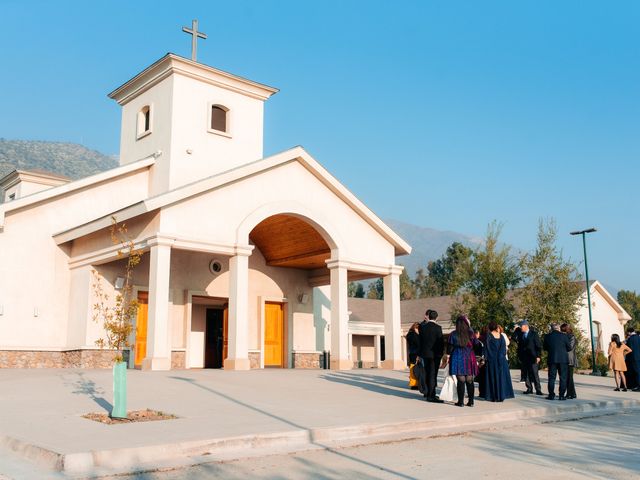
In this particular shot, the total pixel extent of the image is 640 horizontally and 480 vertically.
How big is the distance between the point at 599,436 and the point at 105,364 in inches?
567

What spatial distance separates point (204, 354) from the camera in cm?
2309

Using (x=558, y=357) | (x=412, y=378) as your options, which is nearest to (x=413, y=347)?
(x=412, y=378)

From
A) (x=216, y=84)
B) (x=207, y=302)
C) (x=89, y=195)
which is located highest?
(x=216, y=84)

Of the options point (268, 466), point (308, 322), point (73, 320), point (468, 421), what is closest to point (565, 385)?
point (468, 421)

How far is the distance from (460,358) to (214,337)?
1328cm

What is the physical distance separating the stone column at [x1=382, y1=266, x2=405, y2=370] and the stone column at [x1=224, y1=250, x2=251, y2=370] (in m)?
5.58

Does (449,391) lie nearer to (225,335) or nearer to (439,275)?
(225,335)

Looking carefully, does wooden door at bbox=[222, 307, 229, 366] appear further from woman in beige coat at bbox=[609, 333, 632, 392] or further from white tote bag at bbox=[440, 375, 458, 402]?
woman in beige coat at bbox=[609, 333, 632, 392]

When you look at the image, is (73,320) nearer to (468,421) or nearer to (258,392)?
(258,392)

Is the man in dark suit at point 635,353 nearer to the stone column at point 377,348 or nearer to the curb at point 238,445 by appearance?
the curb at point 238,445

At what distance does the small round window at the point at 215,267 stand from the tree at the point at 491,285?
1356cm

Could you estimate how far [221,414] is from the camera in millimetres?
10031

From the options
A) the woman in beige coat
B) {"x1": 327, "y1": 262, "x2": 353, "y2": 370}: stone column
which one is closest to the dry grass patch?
{"x1": 327, "y1": 262, "x2": 353, "y2": 370}: stone column

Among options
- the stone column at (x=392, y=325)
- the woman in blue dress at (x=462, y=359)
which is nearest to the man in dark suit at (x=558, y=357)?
the woman in blue dress at (x=462, y=359)
